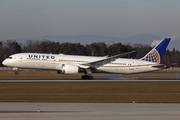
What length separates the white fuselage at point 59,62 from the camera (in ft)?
166

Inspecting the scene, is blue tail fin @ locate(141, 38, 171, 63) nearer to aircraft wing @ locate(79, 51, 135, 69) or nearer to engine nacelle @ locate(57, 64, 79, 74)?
aircraft wing @ locate(79, 51, 135, 69)

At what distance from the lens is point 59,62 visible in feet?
167

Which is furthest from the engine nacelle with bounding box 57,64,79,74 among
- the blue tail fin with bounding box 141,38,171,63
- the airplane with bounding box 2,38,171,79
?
the blue tail fin with bounding box 141,38,171,63

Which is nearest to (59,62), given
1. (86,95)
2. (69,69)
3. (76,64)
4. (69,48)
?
(69,69)
